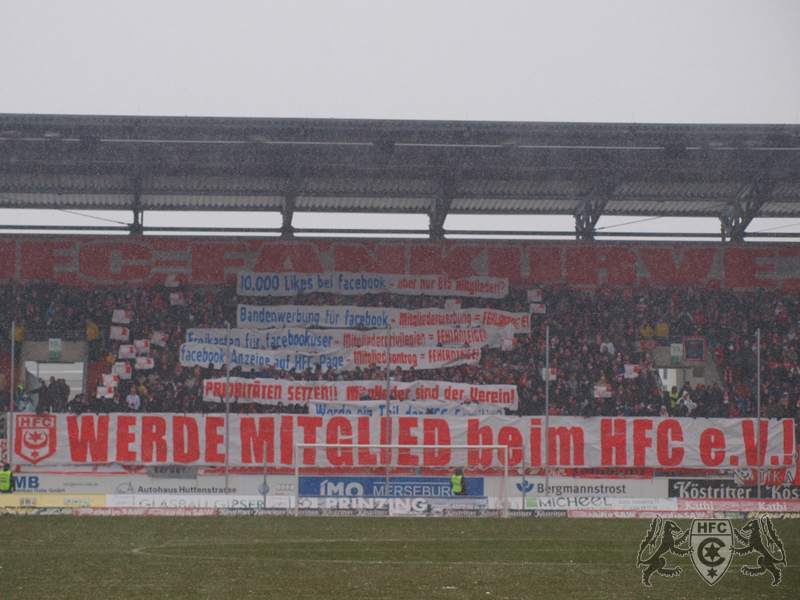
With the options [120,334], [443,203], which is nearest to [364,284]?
[443,203]

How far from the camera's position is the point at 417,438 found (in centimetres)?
2448

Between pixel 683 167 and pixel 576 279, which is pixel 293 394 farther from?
pixel 683 167

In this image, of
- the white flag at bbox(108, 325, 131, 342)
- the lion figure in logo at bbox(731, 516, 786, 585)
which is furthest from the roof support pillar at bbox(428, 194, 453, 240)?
the lion figure in logo at bbox(731, 516, 786, 585)

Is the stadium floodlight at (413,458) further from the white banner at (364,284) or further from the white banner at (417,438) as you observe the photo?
the white banner at (364,284)

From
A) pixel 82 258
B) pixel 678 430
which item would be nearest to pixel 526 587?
pixel 678 430

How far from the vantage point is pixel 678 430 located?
24297 mm

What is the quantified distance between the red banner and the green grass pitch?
12137 millimetres

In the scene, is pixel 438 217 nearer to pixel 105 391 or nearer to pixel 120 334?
pixel 120 334

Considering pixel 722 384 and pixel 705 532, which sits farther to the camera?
pixel 722 384

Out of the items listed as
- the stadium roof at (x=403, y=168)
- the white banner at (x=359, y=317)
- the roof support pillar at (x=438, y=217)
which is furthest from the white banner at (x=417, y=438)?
the roof support pillar at (x=438, y=217)

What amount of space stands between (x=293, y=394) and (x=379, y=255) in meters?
6.72

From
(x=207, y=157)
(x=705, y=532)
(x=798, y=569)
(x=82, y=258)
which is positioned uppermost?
(x=207, y=157)

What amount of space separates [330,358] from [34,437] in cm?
853

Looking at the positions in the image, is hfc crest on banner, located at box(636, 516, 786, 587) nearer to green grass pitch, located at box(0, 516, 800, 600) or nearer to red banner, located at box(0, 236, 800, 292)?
green grass pitch, located at box(0, 516, 800, 600)
